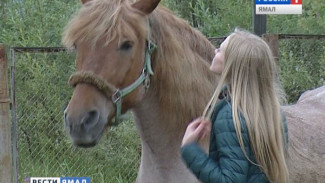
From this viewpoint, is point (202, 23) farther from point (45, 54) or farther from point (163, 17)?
point (163, 17)

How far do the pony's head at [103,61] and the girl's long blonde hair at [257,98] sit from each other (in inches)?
25.0

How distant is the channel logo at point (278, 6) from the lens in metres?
5.45

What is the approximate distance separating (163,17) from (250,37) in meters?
0.89

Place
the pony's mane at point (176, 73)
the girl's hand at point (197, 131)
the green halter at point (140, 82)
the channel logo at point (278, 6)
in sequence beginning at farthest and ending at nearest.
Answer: the channel logo at point (278, 6) → the pony's mane at point (176, 73) → the green halter at point (140, 82) → the girl's hand at point (197, 131)

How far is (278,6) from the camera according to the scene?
215 inches

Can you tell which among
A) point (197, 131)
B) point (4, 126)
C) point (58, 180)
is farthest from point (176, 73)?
point (4, 126)

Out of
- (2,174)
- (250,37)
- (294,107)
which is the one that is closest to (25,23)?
(2,174)

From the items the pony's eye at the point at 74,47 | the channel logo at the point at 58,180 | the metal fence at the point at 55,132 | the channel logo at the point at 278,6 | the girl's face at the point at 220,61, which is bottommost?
the channel logo at the point at 58,180

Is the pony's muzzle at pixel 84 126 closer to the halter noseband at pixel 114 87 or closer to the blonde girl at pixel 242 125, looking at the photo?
the halter noseband at pixel 114 87

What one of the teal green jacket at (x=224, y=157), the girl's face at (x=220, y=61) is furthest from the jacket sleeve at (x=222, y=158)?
the girl's face at (x=220, y=61)

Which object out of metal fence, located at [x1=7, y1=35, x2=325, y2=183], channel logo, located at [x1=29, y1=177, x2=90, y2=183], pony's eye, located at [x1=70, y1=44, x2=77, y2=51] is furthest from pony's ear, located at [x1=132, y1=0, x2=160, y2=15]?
channel logo, located at [x1=29, y1=177, x2=90, y2=183]

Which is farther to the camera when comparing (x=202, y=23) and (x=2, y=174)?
(x=202, y=23)

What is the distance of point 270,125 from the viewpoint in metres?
2.67

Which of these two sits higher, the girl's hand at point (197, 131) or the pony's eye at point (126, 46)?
the pony's eye at point (126, 46)
